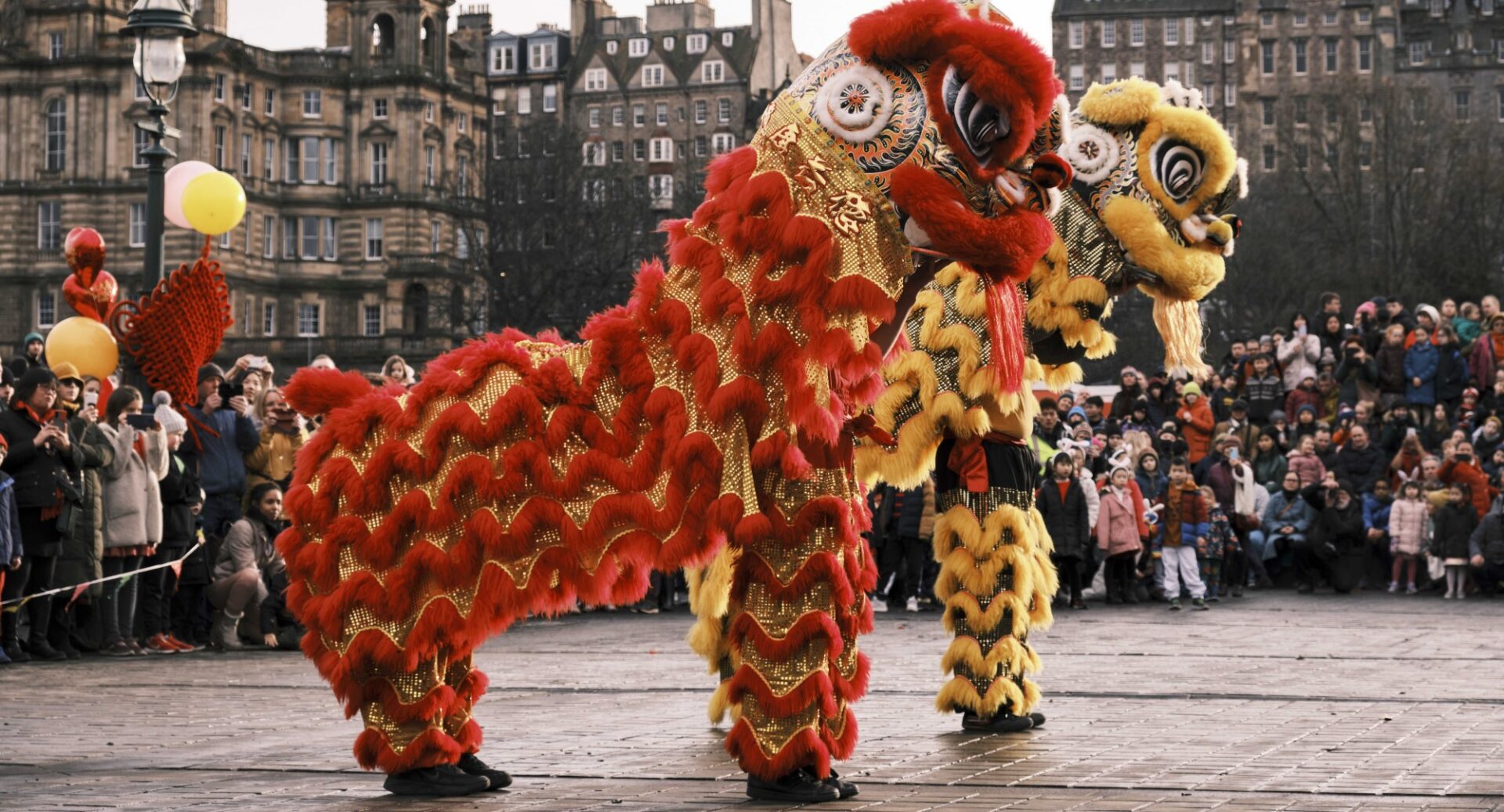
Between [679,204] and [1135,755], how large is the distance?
3433 inches

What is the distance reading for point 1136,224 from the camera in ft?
33.1

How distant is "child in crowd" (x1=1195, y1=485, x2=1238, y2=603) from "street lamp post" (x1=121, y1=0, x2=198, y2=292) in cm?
1081

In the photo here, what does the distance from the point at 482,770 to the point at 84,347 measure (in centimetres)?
1002

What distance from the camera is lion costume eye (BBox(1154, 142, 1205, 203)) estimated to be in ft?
33.3

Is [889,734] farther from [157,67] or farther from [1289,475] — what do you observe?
[1289,475]

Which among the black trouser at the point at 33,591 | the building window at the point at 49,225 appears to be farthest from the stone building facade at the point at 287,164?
the black trouser at the point at 33,591

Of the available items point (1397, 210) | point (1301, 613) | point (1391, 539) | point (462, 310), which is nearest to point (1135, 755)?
point (1301, 613)

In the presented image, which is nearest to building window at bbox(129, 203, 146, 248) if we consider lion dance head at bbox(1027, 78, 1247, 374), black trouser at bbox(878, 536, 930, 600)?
black trouser at bbox(878, 536, 930, 600)

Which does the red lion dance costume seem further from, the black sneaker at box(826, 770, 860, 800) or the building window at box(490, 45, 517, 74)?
the building window at box(490, 45, 517, 74)

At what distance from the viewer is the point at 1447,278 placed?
72.2 m

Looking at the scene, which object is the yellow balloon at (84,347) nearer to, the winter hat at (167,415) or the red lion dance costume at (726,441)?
the winter hat at (167,415)

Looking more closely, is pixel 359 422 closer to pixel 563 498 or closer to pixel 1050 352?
pixel 563 498

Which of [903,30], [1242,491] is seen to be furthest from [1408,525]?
[903,30]

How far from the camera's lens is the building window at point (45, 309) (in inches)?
3821
